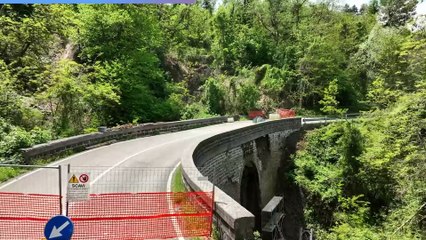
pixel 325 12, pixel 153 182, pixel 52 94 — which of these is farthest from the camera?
pixel 325 12

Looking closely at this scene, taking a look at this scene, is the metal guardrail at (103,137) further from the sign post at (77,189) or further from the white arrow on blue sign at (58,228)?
the white arrow on blue sign at (58,228)

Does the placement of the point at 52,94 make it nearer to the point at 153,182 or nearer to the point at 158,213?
the point at 153,182

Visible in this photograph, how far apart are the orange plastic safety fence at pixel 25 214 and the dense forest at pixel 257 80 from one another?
4818mm

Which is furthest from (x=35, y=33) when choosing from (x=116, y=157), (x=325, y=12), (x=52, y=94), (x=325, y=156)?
Answer: (x=325, y=12)

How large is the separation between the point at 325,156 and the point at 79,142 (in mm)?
18836

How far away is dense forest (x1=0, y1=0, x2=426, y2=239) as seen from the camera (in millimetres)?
16578

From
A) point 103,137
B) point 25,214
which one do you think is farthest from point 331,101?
point 25,214

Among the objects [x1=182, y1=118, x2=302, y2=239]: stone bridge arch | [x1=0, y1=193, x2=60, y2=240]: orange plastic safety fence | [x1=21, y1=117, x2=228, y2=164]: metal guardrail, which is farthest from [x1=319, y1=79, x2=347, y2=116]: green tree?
[x1=0, y1=193, x2=60, y2=240]: orange plastic safety fence

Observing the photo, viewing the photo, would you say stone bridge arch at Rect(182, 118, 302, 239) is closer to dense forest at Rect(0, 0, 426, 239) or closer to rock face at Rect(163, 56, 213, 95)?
dense forest at Rect(0, 0, 426, 239)

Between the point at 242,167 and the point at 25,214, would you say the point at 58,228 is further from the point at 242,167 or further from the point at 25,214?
the point at 242,167

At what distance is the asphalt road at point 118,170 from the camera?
38.0 ft

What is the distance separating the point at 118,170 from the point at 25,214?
5.70 metres

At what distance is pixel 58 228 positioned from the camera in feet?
19.5

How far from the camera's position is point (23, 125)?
59.7 ft
